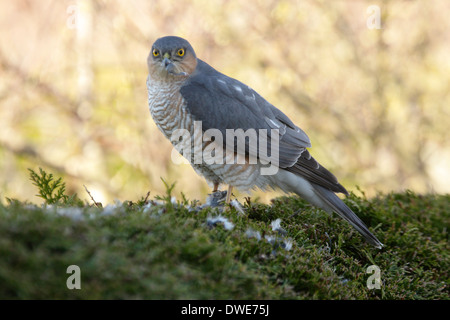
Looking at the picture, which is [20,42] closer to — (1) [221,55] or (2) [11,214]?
(1) [221,55]

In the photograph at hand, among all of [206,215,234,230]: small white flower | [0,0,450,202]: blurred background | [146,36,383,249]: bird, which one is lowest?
[206,215,234,230]: small white flower

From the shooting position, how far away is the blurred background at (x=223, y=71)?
6.94m

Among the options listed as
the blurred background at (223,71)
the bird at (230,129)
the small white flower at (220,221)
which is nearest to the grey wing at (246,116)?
the bird at (230,129)

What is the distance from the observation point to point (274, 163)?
356 cm

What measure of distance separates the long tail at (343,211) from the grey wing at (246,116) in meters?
0.06

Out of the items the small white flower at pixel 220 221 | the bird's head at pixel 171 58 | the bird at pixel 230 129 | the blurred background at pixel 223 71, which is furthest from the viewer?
the blurred background at pixel 223 71

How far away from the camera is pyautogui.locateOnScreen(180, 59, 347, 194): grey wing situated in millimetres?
3555

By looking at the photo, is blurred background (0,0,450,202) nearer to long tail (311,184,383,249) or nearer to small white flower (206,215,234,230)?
long tail (311,184,383,249)

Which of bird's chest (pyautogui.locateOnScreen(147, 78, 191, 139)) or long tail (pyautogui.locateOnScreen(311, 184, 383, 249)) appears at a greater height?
bird's chest (pyautogui.locateOnScreen(147, 78, 191, 139))

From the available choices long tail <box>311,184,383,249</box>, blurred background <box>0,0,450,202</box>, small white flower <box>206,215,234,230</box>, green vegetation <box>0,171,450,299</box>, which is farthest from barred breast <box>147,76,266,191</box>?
blurred background <box>0,0,450,202</box>

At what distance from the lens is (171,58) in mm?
3762

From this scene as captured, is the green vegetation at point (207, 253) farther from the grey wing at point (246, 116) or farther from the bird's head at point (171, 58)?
the bird's head at point (171, 58)
